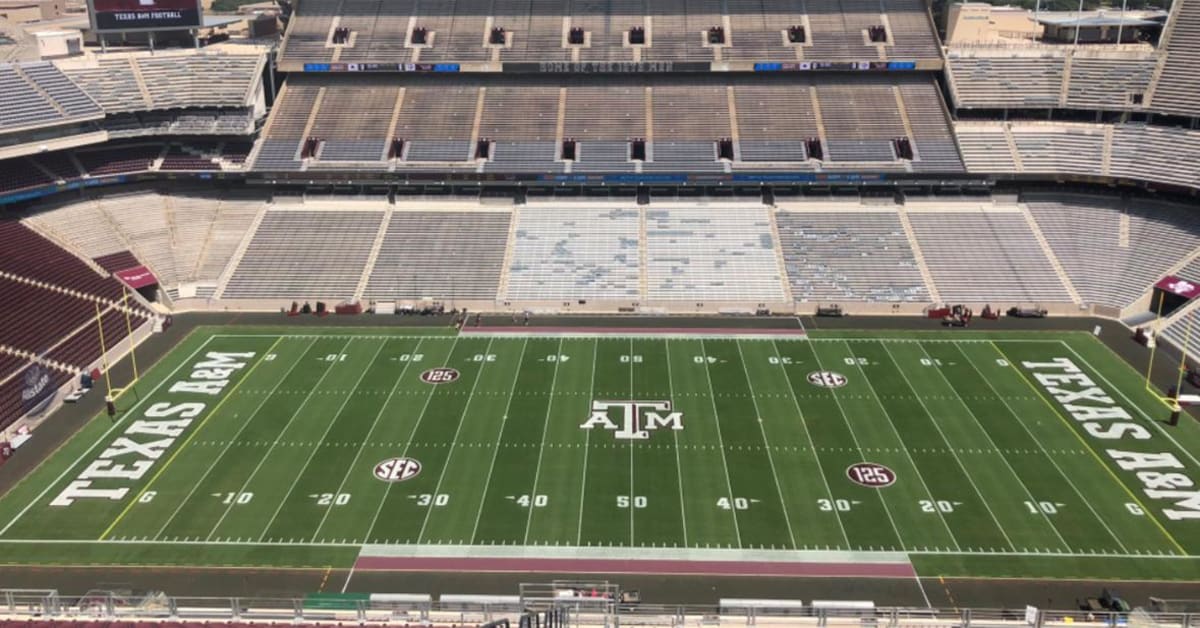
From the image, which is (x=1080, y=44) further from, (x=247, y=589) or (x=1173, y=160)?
(x=247, y=589)

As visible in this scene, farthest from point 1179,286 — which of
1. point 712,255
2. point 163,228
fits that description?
point 163,228

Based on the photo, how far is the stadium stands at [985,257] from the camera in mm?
55812

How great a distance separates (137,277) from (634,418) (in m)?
31.6

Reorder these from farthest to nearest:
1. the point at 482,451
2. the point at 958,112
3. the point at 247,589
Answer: the point at 958,112 → the point at 482,451 → the point at 247,589

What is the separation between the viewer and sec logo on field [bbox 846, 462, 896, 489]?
121 feet

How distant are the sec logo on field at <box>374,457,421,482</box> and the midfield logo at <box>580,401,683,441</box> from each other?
7.36 m

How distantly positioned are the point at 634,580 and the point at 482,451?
1059cm


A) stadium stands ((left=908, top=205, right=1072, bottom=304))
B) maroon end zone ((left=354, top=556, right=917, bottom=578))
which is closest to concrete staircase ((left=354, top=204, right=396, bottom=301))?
maroon end zone ((left=354, top=556, right=917, bottom=578))

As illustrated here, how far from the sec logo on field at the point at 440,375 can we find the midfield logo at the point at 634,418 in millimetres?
7431

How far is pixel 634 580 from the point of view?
31.2 meters

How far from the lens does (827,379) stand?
46.3 metres

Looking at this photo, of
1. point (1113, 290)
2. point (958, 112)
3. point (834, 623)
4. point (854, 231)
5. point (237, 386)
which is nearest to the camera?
point (834, 623)

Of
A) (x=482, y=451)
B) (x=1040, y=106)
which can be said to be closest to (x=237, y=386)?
(x=482, y=451)

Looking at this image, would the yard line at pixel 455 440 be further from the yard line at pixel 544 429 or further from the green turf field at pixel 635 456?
the yard line at pixel 544 429
